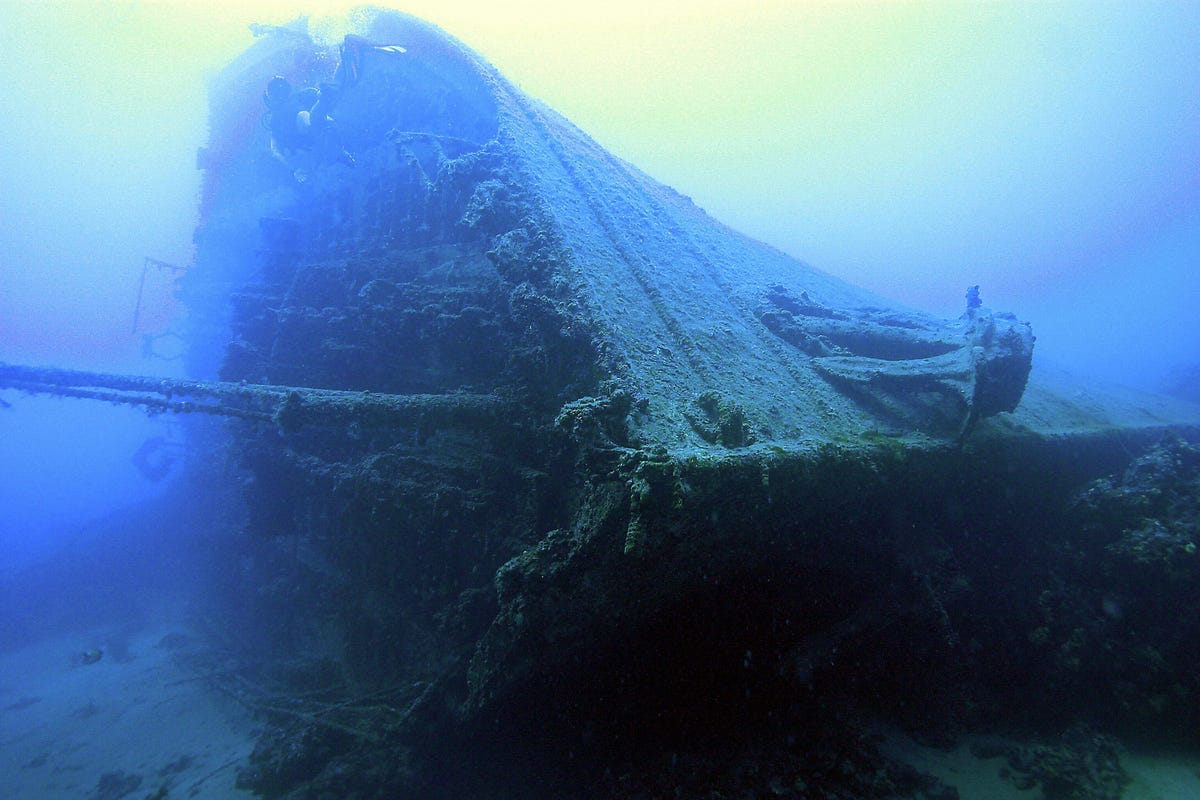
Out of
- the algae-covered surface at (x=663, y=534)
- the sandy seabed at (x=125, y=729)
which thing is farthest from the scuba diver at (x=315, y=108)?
the sandy seabed at (x=125, y=729)

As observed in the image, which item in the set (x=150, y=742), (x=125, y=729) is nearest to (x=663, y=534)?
(x=150, y=742)

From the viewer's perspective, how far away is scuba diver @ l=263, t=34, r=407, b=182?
743 cm

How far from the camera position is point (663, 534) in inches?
109

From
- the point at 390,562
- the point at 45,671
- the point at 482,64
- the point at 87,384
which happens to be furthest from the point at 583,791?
the point at 45,671

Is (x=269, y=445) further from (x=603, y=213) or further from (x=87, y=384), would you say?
(x=603, y=213)

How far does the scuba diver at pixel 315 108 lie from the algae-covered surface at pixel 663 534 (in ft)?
5.71

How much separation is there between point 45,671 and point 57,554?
676cm

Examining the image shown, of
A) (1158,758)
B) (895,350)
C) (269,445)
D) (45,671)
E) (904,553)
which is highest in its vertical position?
(895,350)

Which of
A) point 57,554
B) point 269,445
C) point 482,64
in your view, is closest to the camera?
point 269,445

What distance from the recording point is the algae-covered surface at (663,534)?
10.7ft

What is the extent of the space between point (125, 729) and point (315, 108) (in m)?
9.79

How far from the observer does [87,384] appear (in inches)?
230

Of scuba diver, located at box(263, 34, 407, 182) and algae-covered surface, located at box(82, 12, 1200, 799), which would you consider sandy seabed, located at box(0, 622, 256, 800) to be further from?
scuba diver, located at box(263, 34, 407, 182)

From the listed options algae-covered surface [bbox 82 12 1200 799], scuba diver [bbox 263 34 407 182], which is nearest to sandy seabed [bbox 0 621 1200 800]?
algae-covered surface [bbox 82 12 1200 799]
